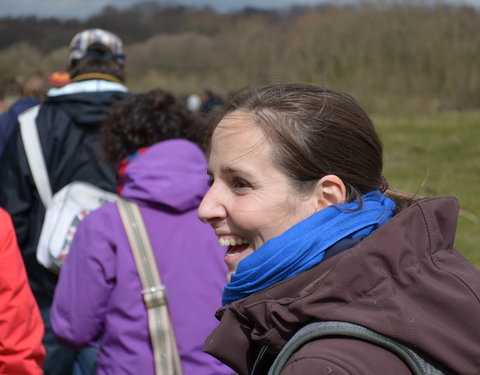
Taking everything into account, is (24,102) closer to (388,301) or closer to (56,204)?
(56,204)

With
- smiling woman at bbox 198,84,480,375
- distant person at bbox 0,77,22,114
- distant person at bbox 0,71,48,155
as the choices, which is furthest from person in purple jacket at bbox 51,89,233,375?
distant person at bbox 0,77,22,114

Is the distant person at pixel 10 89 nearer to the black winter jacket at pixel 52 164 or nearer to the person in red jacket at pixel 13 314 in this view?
the black winter jacket at pixel 52 164

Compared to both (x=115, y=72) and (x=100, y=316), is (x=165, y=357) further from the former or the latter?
(x=115, y=72)

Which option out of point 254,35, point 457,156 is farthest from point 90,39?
point 254,35

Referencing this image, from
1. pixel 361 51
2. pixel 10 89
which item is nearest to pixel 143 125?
pixel 10 89

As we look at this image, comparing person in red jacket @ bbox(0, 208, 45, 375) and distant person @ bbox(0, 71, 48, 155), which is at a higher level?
distant person @ bbox(0, 71, 48, 155)

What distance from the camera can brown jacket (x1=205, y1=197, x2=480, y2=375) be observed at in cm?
112

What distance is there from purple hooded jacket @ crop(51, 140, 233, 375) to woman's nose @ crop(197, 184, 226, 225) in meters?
1.09

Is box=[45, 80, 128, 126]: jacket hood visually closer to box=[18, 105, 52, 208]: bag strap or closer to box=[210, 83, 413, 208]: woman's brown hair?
box=[18, 105, 52, 208]: bag strap

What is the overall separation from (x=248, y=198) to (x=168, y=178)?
125 centimetres

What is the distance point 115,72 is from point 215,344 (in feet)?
8.89

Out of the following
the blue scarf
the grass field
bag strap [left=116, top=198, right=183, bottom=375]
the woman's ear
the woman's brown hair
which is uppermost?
the woman's brown hair

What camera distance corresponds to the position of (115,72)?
384 centimetres

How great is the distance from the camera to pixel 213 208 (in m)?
1.49
